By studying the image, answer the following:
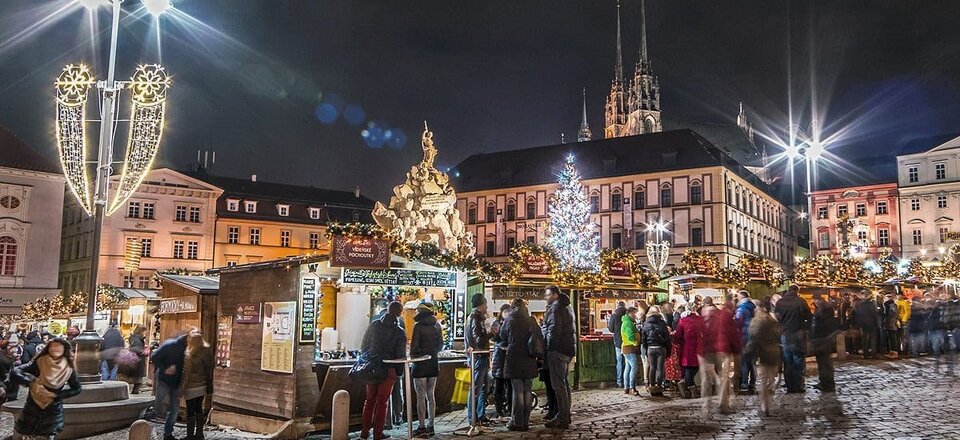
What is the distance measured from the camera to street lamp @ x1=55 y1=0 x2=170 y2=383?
12406mm

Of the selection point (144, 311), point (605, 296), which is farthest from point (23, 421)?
point (144, 311)

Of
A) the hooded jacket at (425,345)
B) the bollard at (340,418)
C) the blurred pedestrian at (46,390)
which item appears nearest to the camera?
the blurred pedestrian at (46,390)

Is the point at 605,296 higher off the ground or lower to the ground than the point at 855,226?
lower

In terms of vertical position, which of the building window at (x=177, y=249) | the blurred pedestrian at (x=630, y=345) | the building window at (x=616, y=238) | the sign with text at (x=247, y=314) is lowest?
the blurred pedestrian at (x=630, y=345)

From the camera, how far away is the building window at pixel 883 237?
6883 cm

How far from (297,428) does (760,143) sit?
113 meters

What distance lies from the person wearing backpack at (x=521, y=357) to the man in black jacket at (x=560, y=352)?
24 cm

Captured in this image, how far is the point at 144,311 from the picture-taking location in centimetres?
2288

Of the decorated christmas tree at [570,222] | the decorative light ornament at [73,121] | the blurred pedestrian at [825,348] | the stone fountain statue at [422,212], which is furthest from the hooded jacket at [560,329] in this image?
the decorated christmas tree at [570,222]

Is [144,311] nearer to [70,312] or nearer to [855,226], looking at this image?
[70,312]

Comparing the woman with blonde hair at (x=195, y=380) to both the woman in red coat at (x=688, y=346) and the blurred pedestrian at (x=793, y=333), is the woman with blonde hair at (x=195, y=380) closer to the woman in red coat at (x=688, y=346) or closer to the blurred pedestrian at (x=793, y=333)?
the woman in red coat at (x=688, y=346)

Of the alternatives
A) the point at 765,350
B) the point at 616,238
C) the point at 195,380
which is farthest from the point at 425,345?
the point at 616,238

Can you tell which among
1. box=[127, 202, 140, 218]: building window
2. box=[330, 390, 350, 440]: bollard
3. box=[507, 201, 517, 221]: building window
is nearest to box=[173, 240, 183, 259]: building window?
box=[127, 202, 140, 218]: building window

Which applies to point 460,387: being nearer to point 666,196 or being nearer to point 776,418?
point 776,418
